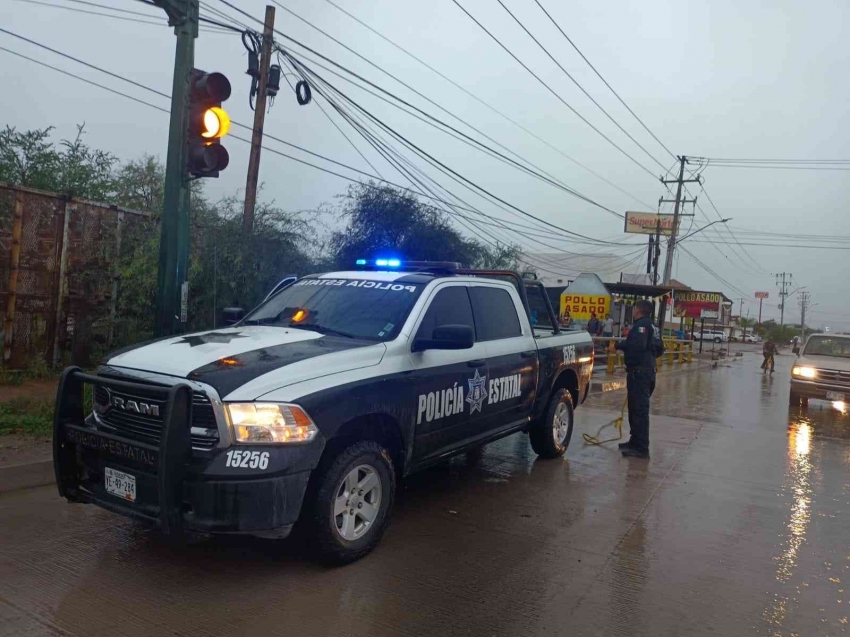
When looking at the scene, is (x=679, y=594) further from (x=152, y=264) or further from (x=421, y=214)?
(x=421, y=214)

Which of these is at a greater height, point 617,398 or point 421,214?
point 421,214

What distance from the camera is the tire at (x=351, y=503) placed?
4176mm

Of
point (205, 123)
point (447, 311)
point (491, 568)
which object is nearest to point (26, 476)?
point (205, 123)

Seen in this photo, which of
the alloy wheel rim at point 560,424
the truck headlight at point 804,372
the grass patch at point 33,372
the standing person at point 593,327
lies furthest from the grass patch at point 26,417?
the standing person at point 593,327

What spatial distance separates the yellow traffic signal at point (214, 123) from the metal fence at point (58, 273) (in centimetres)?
474

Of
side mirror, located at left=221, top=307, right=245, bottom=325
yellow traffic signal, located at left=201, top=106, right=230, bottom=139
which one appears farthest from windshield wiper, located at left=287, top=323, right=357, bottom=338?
yellow traffic signal, located at left=201, top=106, right=230, bottom=139

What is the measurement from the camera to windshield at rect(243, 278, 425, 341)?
5.25 metres

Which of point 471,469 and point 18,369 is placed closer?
point 471,469

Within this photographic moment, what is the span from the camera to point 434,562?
183 inches

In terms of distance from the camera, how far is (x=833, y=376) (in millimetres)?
13977

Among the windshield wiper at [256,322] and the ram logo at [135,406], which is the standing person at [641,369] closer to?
the windshield wiper at [256,322]

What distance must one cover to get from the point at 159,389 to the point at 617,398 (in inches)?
460

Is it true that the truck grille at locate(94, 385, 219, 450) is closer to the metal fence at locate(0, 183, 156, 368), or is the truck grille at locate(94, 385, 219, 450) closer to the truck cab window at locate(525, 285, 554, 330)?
the truck cab window at locate(525, 285, 554, 330)

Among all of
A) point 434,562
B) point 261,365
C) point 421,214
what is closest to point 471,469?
point 434,562
